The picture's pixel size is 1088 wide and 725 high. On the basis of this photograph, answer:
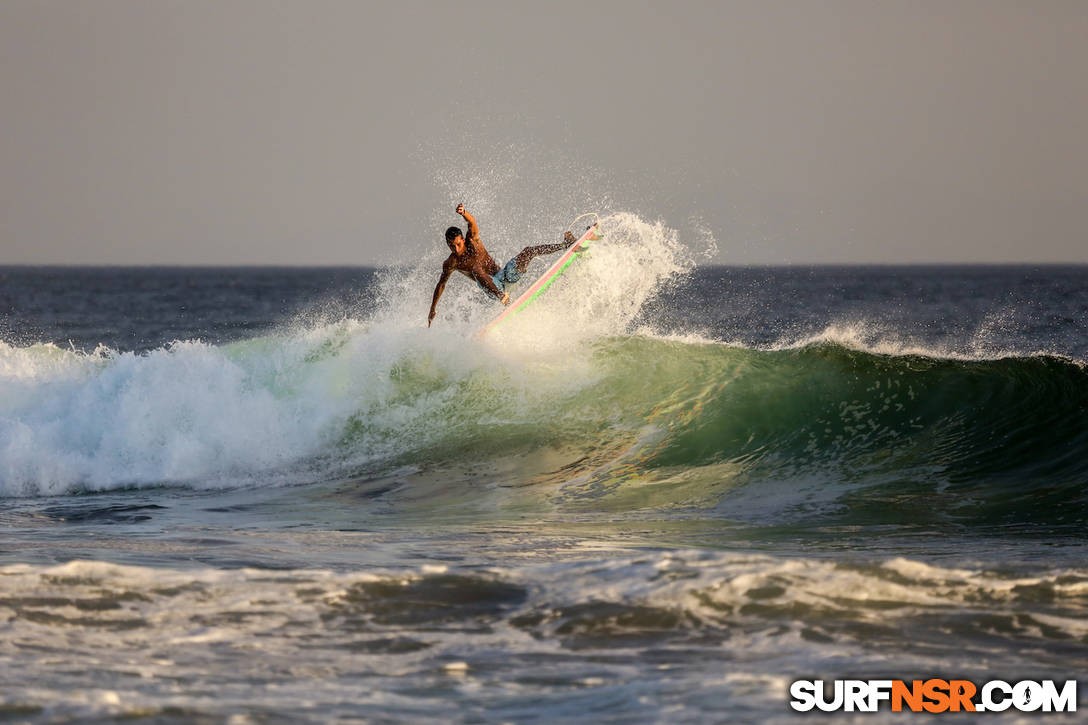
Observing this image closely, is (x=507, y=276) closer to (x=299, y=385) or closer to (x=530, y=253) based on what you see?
(x=530, y=253)

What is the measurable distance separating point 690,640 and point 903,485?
5.13 m

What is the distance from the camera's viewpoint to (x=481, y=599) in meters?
6.35

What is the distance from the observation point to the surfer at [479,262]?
12.9 meters

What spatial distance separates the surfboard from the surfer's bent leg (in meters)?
0.59

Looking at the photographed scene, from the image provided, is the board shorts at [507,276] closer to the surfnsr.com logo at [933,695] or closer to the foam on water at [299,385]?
the foam on water at [299,385]

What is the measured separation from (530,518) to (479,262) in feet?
14.9

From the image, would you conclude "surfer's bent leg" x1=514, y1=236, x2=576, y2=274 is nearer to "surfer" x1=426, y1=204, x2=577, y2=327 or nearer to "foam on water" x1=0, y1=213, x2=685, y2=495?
"surfer" x1=426, y1=204, x2=577, y2=327

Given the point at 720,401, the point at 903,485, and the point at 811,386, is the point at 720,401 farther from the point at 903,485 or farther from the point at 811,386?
the point at 903,485

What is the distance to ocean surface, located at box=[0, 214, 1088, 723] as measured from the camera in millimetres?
5230

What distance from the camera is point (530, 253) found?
1289 centimetres

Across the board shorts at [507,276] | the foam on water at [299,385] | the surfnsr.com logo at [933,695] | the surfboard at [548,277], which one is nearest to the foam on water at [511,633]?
the surfnsr.com logo at [933,695]

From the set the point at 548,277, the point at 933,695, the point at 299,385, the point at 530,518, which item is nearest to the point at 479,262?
the point at 548,277

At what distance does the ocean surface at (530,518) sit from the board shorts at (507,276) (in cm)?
92

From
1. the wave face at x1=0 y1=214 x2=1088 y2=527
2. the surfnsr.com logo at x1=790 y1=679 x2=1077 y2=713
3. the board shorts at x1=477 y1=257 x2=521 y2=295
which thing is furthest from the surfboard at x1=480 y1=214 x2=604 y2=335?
the surfnsr.com logo at x1=790 y1=679 x2=1077 y2=713
